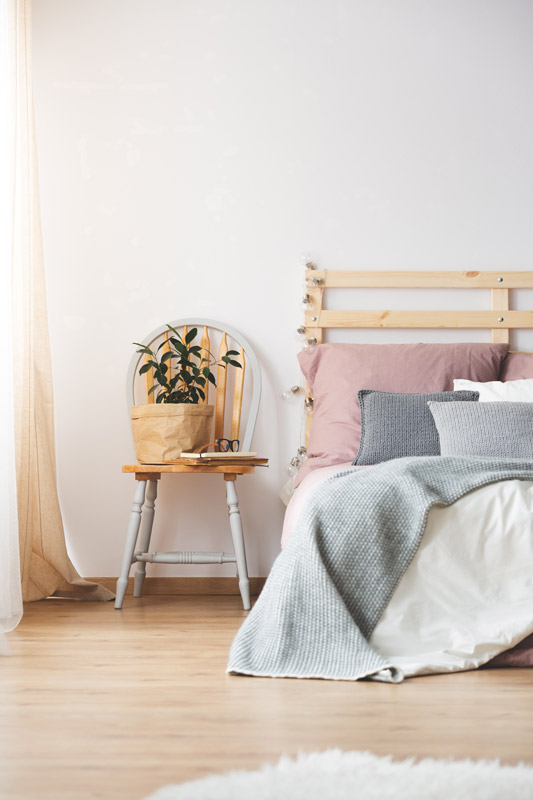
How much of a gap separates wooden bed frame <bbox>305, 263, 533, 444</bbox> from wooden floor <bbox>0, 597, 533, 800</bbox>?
151 cm

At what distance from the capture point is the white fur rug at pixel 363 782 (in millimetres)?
1032

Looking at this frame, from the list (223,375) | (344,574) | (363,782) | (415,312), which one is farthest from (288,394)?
(363,782)

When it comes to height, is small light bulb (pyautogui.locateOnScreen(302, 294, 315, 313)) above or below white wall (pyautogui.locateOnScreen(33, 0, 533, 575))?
below

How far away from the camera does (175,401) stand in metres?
2.89

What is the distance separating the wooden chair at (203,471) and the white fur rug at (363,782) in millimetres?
1562

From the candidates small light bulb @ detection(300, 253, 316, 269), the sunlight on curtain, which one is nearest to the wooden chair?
small light bulb @ detection(300, 253, 316, 269)

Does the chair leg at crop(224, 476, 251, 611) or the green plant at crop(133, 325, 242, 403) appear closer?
the chair leg at crop(224, 476, 251, 611)

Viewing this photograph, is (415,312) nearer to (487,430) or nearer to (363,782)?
(487,430)

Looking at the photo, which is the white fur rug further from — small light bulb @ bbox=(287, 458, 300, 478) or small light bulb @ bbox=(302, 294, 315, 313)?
small light bulb @ bbox=(302, 294, 315, 313)

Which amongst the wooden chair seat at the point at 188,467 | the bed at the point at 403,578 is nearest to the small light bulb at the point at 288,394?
the wooden chair seat at the point at 188,467

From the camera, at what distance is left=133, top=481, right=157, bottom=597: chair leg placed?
2.89m

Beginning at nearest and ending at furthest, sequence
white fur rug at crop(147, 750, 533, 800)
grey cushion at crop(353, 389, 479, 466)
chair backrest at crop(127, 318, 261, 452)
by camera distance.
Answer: white fur rug at crop(147, 750, 533, 800) < grey cushion at crop(353, 389, 479, 466) < chair backrest at crop(127, 318, 261, 452)

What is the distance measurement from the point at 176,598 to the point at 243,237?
1.45 m

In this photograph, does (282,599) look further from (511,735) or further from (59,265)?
(59,265)
